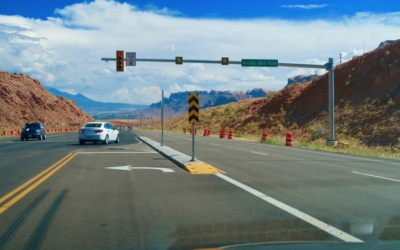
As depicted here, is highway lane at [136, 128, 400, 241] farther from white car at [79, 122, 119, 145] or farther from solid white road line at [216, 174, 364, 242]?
white car at [79, 122, 119, 145]

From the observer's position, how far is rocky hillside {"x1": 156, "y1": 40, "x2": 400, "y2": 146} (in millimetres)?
46688

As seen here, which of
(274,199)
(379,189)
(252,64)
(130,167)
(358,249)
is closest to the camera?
(358,249)

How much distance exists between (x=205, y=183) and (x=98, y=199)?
11.6 ft

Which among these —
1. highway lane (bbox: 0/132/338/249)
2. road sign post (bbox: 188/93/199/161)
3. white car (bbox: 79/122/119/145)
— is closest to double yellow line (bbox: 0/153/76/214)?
highway lane (bbox: 0/132/338/249)

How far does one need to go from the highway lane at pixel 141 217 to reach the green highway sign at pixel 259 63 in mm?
19090

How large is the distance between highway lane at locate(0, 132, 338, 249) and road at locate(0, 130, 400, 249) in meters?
0.02

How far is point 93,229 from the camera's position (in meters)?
8.15

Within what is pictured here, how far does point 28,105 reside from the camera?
108 m

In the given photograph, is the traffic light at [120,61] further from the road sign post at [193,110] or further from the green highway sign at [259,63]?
the road sign post at [193,110]

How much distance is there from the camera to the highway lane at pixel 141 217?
7.45 meters

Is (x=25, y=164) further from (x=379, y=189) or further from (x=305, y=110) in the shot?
(x=305, y=110)

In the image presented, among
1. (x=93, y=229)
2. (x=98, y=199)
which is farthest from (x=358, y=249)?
(x=98, y=199)

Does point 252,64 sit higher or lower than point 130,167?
higher

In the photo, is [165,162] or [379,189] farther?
[165,162]
